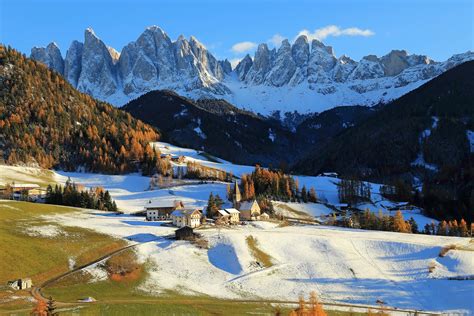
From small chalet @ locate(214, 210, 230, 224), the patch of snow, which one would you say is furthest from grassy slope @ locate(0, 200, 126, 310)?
small chalet @ locate(214, 210, 230, 224)

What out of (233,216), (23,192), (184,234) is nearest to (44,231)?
(184,234)

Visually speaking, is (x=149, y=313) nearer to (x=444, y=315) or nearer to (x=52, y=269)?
(x=52, y=269)

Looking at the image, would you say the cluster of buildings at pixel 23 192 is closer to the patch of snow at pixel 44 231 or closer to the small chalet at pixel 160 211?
the small chalet at pixel 160 211

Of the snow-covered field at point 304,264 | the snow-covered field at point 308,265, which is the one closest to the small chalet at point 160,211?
the snow-covered field at point 304,264

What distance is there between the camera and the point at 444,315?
91250 millimetres

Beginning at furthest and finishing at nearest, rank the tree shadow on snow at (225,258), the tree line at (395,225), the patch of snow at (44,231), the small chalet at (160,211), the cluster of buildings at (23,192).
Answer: the cluster of buildings at (23,192)
the tree line at (395,225)
the small chalet at (160,211)
the patch of snow at (44,231)
the tree shadow on snow at (225,258)

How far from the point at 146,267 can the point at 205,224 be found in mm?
38188

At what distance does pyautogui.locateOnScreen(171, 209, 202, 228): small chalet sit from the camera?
134m

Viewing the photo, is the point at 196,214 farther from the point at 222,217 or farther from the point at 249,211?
the point at 249,211

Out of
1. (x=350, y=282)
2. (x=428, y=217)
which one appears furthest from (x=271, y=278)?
(x=428, y=217)

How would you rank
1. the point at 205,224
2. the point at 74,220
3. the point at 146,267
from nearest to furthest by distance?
the point at 146,267 < the point at 74,220 < the point at 205,224

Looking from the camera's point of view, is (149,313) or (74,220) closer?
(149,313)

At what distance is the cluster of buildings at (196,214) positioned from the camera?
135250 mm

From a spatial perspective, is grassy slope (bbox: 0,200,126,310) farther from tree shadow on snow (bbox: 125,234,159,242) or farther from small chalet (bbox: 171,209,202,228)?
small chalet (bbox: 171,209,202,228)
